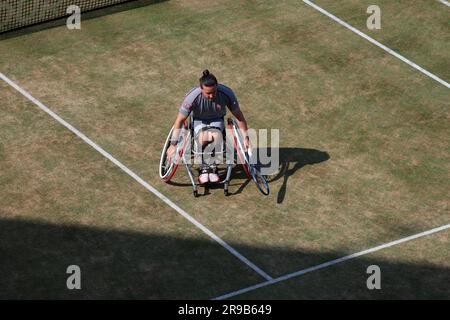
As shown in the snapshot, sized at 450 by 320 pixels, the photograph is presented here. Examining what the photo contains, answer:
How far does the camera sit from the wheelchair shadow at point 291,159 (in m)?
17.3

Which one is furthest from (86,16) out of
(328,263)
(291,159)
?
(328,263)

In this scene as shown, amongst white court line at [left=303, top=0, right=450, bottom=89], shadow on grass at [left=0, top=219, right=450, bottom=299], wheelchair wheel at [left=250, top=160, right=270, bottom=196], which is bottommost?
shadow on grass at [left=0, top=219, right=450, bottom=299]

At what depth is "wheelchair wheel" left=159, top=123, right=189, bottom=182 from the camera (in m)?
16.7

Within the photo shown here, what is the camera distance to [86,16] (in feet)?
74.7

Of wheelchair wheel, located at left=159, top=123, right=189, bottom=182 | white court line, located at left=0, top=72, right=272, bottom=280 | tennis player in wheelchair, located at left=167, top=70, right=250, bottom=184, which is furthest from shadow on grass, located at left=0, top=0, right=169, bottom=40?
tennis player in wheelchair, located at left=167, top=70, right=250, bottom=184

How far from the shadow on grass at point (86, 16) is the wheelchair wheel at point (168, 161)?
245 inches

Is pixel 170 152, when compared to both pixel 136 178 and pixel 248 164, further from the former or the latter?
pixel 248 164

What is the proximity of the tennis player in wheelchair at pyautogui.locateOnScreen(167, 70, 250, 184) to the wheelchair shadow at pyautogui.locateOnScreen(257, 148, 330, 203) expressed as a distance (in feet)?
2.94

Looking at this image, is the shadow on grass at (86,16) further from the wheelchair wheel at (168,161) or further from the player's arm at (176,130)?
the player's arm at (176,130)

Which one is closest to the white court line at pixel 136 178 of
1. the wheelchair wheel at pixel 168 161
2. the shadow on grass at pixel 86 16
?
the wheelchair wheel at pixel 168 161

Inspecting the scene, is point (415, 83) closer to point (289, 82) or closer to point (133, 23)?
point (289, 82)

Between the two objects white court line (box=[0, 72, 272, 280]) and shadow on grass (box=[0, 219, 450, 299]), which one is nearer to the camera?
shadow on grass (box=[0, 219, 450, 299])

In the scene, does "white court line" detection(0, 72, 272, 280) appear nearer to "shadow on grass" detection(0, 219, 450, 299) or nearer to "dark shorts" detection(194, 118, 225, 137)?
"shadow on grass" detection(0, 219, 450, 299)

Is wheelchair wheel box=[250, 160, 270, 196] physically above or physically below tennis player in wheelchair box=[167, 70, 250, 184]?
below
